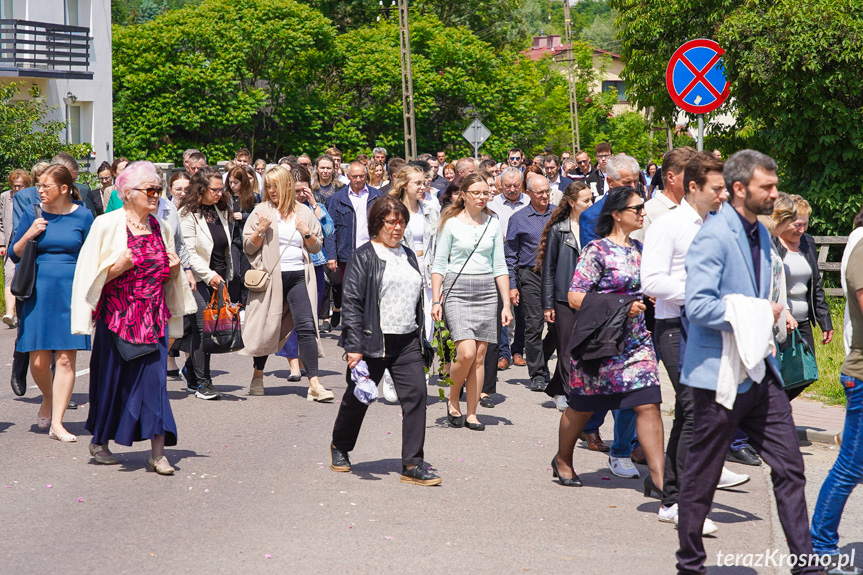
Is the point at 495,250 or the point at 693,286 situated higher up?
the point at 495,250

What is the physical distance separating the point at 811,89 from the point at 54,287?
10816 mm

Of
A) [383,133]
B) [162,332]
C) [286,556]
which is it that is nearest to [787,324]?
[286,556]

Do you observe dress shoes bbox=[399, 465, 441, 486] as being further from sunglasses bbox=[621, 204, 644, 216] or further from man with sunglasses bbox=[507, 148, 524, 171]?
man with sunglasses bbox=[507, 148, 524, 171]

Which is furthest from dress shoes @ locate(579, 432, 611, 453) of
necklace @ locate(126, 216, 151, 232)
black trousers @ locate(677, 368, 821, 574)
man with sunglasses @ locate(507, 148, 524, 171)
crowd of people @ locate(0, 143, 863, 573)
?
man with sunglasses @ locate(507, 148, 524, 171)

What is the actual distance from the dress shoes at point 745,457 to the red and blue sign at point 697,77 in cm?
456

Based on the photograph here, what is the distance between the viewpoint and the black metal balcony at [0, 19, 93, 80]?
30.5m

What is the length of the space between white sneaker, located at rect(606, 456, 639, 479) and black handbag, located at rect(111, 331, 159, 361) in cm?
313

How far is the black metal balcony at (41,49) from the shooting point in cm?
3052

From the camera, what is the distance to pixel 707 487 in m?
4.84

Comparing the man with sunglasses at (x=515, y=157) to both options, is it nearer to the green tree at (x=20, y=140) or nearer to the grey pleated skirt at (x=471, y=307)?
the green tree at (x=20, y=140)

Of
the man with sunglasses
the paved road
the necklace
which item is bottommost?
the paved road

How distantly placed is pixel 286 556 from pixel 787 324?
139 inches

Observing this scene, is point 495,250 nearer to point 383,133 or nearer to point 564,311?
point 564,311

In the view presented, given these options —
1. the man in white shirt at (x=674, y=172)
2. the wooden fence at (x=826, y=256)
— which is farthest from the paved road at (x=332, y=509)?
the wooden fence at (x=826, y=256)
